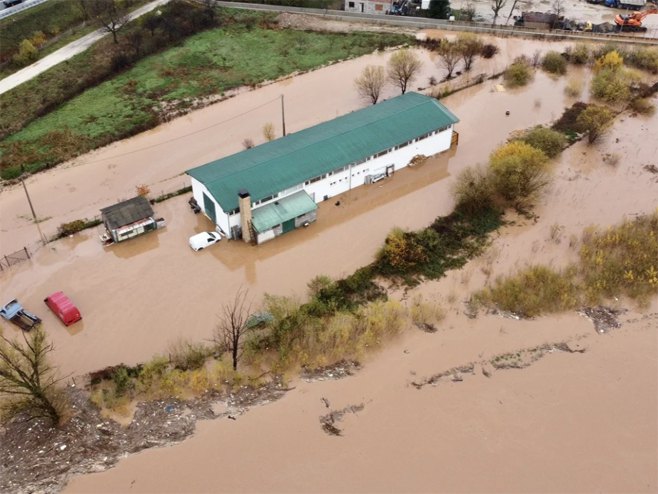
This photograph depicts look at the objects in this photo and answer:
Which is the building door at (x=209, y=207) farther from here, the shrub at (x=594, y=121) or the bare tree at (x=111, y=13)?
the bare tree at (x=111, y=13)

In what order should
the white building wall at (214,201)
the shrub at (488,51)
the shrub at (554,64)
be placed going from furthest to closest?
the shrub at (488,51), the shrub at (554,64), the white building wall at (214,201)

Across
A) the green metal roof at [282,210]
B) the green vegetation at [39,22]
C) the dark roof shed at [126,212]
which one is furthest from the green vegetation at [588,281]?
the green vegetation at [39,22]

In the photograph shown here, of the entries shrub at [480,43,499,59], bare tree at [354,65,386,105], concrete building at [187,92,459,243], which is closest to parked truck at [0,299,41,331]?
concrete building at [187,92,459,243]

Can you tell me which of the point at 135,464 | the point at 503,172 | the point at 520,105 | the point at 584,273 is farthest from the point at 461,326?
the point at 520,105

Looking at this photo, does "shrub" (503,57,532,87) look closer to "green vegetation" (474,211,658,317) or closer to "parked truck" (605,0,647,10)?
"green vegetation" (474,211,658,317)

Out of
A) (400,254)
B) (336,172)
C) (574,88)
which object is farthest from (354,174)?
(574,88)

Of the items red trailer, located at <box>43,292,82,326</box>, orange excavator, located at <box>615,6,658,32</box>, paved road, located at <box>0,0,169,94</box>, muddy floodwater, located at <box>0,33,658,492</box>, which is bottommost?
muddy floodwater, located at <box>0,33,658,492</box>

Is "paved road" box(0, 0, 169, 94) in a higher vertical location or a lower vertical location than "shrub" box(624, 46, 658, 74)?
higher
